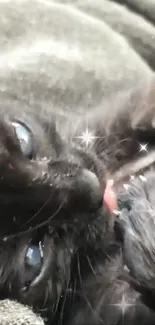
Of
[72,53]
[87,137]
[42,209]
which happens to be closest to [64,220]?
[42,209]

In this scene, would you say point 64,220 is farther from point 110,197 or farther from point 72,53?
point 72,53

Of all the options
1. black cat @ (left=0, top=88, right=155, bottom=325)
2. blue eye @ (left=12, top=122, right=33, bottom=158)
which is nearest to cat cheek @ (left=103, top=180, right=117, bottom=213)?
black cat @ (left=0, top=88, right=155, bottom=325)

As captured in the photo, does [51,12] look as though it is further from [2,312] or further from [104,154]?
[2,312]

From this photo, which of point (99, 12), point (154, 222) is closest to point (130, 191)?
point (154, 222)

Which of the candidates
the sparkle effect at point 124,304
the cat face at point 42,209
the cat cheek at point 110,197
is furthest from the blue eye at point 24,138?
the sparkle effect at point 124,304

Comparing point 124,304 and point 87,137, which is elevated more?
point 87,137

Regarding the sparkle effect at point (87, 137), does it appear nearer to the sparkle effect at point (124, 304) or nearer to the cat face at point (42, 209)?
the cat face at point (42, 209)
